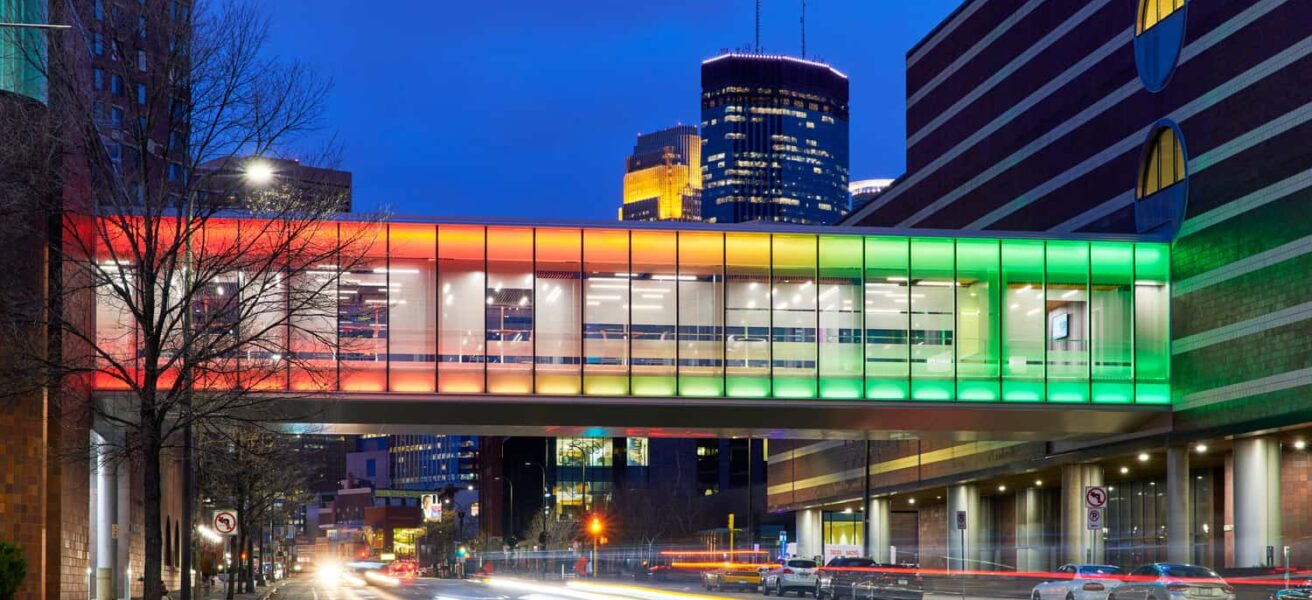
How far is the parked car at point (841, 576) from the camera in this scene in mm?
55094

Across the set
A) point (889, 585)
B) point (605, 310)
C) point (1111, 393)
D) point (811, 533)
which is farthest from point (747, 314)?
point (811, 533)

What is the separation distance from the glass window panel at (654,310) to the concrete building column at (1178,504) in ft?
53.8

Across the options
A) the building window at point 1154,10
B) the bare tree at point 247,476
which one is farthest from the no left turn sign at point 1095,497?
the bare tree at point 247,476

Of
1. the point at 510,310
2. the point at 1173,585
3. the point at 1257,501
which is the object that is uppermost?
the point at 510,310

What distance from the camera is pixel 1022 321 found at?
51031 mm

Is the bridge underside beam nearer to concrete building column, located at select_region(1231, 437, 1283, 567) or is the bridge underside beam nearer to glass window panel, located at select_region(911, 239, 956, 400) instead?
glass window panel, located at select_region(911, 239, 956, 400)

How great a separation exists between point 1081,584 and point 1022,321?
1018 cm

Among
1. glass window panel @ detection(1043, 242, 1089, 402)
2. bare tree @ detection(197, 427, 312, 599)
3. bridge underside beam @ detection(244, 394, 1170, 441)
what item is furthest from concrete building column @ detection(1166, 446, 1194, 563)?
Answer: bare tree @ detection(197, 427, 312, 599)

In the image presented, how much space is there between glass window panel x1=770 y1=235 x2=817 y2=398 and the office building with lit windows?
2479 millimetres

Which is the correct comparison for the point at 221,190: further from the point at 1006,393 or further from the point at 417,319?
the point at 1006,393

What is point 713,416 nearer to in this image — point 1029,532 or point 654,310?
point 654,310

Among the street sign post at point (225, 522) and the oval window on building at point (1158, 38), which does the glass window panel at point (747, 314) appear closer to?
the oval window on building at point (1158, 38)

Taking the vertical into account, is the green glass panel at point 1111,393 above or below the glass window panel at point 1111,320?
below

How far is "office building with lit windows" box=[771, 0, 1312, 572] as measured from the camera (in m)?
44.9
